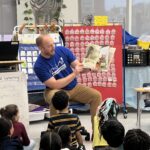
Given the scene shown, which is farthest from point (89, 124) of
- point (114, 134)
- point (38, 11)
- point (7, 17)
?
point (7, 17)

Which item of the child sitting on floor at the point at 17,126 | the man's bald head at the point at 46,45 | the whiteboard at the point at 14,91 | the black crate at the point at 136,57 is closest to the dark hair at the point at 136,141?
the child sitting on floor at the point at 17,126

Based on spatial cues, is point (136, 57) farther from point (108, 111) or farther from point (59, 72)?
point (108, 111)

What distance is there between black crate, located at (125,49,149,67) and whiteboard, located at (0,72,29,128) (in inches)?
75.7

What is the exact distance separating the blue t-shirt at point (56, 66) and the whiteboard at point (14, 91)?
23 centimetres

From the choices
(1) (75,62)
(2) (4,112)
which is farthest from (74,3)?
(2) (4,112)

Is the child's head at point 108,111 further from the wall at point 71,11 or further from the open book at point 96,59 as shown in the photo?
the wall at point 71,11

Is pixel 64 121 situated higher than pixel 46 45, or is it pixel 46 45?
pixel 46 45

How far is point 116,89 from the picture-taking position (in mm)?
4941

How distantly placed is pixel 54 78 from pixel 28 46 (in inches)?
49.9

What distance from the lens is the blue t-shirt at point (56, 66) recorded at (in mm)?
3514

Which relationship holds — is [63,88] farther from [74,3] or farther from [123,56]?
[74,3]

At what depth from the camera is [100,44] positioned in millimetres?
4867

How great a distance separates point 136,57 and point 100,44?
0.60m

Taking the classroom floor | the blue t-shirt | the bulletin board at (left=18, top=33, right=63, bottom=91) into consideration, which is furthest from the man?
the bulletin board at (left=18, top=33, right=63, bottom=91)
